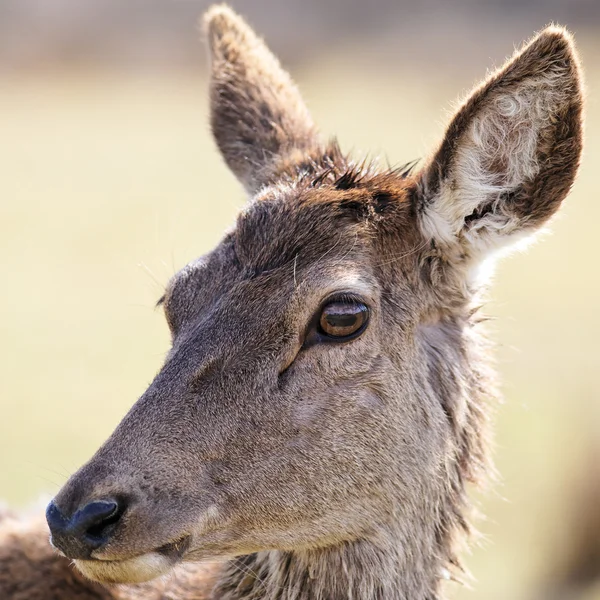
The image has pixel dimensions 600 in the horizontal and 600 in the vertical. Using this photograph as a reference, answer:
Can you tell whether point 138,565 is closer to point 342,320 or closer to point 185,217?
point 342,320

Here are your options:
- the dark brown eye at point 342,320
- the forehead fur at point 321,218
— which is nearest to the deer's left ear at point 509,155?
the forehead fur at point 321,218

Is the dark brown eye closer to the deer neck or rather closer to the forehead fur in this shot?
the forehead fur

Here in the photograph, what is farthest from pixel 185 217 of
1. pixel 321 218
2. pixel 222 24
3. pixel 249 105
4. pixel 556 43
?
pixel 556 43

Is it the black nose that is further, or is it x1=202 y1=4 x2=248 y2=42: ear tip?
x1=202 y1=4 x2=248 y2=42: ear tip

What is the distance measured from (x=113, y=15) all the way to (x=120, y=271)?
A: 537 inches

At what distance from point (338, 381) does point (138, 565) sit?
3.30ft

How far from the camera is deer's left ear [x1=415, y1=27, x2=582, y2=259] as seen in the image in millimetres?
3865

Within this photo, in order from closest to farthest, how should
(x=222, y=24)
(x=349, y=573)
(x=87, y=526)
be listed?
(x=87, y=526) → (x=349, y=573) → (x=222, y=24)

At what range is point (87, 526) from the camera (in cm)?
346

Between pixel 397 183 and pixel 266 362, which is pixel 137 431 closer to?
pixel 266 362

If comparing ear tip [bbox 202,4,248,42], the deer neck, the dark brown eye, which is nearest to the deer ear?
ear tip [bbox 202,4,248,42]

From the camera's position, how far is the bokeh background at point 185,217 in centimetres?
1069

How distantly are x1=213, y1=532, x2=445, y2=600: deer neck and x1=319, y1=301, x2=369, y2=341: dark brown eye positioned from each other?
2.80 feet

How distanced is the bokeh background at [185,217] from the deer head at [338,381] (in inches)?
17.8
